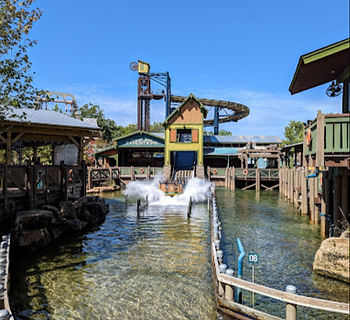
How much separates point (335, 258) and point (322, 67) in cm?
641

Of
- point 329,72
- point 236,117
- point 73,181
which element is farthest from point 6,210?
point 236,117

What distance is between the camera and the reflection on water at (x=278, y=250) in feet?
27.4

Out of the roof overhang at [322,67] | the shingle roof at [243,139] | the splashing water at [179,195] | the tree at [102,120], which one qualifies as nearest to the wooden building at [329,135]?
the roof overhang at [322,67]

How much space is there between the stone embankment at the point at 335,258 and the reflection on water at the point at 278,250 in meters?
0.26

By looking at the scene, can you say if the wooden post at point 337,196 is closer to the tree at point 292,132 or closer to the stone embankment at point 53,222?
the stone embankment at point 53,222

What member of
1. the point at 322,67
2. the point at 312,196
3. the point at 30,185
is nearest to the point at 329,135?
the point at 322,67

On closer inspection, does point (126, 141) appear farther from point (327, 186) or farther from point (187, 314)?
point (187, 314)

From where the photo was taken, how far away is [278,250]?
12.5 meters

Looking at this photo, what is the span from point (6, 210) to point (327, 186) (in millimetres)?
12709

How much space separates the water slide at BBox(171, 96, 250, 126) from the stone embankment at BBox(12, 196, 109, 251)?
38.6 metres

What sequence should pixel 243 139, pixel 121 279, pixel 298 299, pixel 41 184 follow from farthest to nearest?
pixel 243 139
pixel 41 184
pixel 121 279
pixel 298 299

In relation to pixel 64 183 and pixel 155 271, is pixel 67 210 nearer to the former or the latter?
pixel 64 183

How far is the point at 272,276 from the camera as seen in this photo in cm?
980

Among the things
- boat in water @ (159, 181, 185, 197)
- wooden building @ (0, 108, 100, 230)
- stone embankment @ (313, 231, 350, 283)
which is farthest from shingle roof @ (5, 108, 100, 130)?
stone embankment @ (313, 231, 350, 283)
